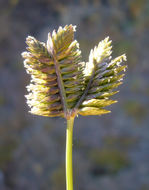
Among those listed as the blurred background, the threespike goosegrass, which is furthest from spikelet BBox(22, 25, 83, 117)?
the blurred background

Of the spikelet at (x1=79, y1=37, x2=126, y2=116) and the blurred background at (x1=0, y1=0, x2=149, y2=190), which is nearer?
the spikelet at (x1=79, y1=37, x2=126, y2=116)

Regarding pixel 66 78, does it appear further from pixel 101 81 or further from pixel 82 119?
pixel 82 119

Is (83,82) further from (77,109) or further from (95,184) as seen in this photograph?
(95,184)

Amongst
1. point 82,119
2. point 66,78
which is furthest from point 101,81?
point 82,119

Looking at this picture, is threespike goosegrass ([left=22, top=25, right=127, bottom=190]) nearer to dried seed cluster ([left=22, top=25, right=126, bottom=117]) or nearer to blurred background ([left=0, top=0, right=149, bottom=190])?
dried seed cluster ([left=22, top=25, right=126, bottom=117])

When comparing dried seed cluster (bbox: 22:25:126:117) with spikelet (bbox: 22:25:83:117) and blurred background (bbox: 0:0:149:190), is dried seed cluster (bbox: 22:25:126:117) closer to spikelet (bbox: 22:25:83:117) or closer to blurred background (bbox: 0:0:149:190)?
spikelet (bbox: 22:25:83:117)
